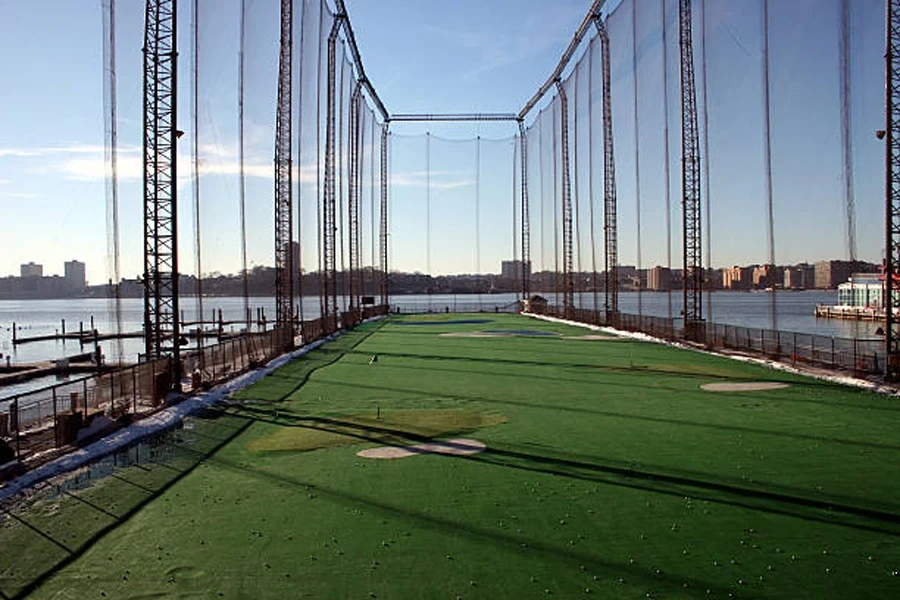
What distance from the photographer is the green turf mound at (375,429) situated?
1268 cm

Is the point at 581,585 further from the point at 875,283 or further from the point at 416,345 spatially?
the point at 875,283

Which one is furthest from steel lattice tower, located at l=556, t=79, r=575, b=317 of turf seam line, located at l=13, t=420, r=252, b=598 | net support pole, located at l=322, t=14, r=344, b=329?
turf seam line, located at l=13, t=420, r=252, b=598

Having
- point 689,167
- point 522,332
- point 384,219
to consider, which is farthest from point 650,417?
point 384,219

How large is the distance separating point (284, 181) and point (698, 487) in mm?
27347

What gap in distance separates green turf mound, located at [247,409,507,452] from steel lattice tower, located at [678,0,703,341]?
20.7m

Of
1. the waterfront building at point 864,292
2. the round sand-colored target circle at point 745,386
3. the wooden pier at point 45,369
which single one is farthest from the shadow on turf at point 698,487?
the waterfront building at point 864,292

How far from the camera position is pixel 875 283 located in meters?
89.1

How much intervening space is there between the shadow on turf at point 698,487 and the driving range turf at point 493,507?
38mm

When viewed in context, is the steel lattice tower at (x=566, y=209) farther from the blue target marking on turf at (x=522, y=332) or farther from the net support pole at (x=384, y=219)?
the net support pole at (x=384, y=219)

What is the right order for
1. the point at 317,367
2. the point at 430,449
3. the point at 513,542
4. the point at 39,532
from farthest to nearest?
the point at 317,367
the point at 430,449
the point at 39,532
the point at 513,542

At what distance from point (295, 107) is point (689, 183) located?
59.9 feet

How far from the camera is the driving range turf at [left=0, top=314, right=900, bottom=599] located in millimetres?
6547

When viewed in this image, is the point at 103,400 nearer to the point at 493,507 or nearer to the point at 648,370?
the point at 493,507

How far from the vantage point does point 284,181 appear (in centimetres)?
3372
